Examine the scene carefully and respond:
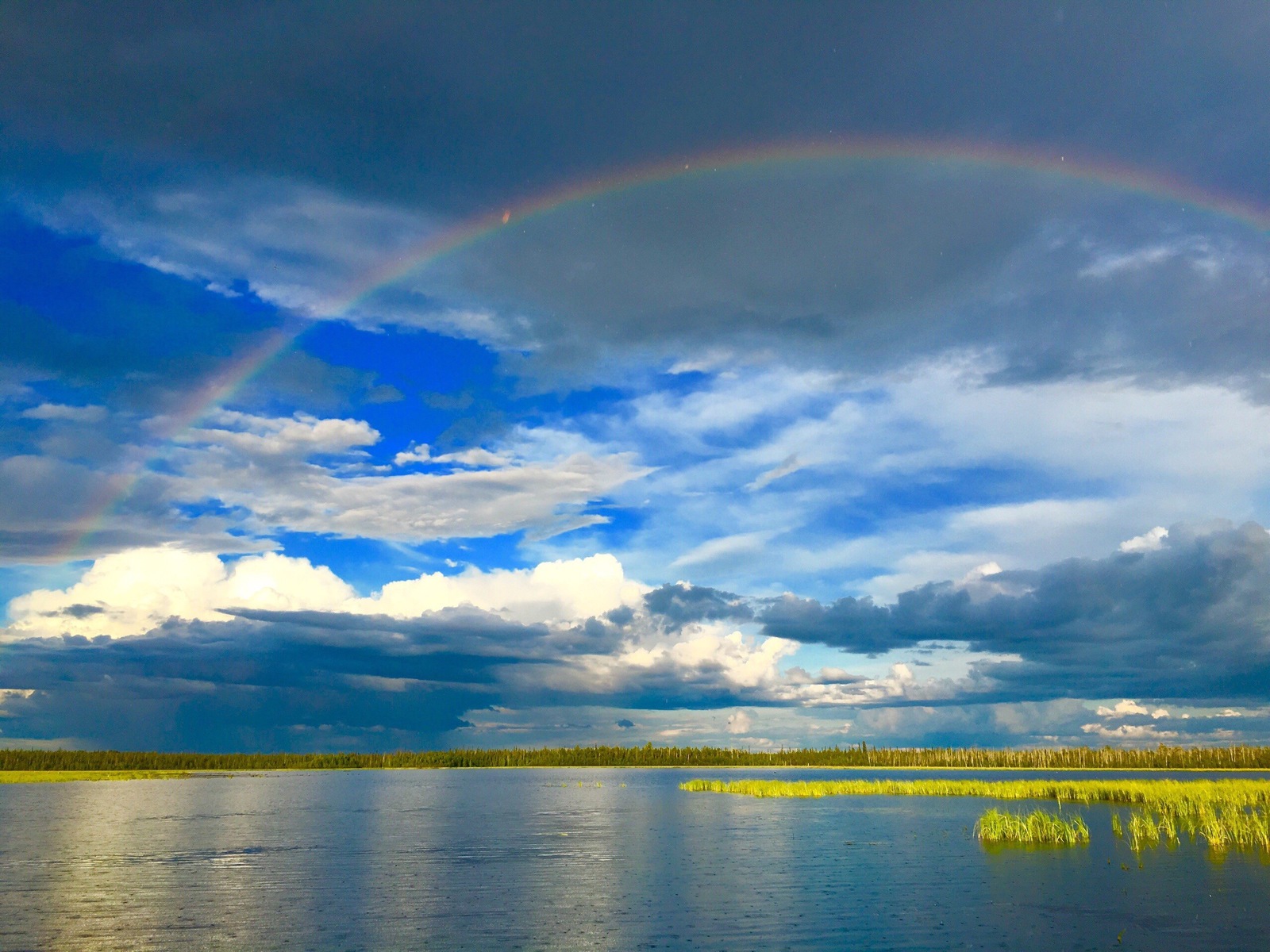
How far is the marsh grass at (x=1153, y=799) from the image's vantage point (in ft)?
198

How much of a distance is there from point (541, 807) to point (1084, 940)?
304 ft

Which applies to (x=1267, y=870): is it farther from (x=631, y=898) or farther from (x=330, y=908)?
(x=330, y=908)

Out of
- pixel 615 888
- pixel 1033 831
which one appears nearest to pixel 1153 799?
pixel 1033 831

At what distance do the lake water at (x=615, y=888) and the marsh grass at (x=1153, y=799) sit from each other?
357cm

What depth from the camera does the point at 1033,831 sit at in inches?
2544

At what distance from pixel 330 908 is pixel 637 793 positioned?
112 m

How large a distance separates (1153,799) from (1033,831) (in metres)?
32.2

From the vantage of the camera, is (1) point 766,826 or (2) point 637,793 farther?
(2) point 637,793

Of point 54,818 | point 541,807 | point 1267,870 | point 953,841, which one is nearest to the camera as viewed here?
point 1267,870

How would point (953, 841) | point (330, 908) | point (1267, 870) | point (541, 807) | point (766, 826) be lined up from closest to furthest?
point (330, 908) → point (1267, 870) → point (953, 841) → point (766, 826) → point (541, 807)

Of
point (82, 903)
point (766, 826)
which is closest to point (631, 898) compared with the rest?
point (82, 903)

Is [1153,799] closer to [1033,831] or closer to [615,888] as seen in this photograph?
[1033,831]

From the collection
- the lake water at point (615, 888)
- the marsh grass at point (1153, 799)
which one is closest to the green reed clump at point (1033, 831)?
the marsh grass at point (1153, 799)

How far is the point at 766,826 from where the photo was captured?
8012cm
